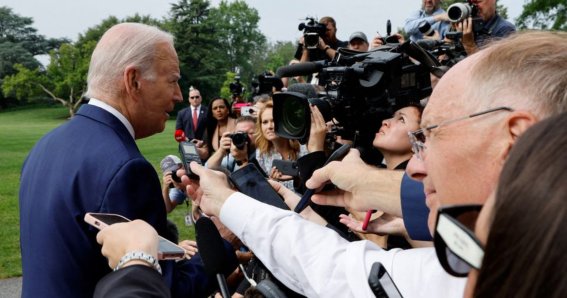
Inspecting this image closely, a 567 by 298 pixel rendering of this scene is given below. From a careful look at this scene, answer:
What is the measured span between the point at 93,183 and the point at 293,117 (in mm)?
814

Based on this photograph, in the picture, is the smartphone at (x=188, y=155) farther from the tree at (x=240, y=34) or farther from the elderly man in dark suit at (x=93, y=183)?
the tree at (x=240, y=34)

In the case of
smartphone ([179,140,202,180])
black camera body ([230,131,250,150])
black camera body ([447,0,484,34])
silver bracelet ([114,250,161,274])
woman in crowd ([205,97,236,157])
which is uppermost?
black camera body ([447,0,484,34])

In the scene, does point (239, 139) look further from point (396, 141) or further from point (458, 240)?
point (458, 240)

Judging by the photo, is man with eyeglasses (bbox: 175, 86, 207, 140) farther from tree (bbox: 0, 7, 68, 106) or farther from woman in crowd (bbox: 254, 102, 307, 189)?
tree (bbox: 0, 7, 68, 106)

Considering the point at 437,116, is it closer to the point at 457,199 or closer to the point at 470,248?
the point at 457,199

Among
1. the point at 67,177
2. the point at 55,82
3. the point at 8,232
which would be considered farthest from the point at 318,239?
the point at 55,82

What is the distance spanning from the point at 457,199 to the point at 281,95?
3.53 ft

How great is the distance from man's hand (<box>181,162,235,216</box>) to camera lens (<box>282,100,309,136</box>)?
334mm

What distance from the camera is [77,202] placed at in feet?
6.71

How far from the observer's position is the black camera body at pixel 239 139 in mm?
5406

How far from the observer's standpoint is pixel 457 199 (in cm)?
129

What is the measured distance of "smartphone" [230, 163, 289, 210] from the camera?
2.04m

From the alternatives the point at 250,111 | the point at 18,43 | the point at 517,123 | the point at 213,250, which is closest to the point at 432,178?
the point at 517,123

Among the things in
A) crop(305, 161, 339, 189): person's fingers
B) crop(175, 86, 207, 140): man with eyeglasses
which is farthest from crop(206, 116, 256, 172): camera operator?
crop(175, 86, 207, 140): man with eyeglasses
